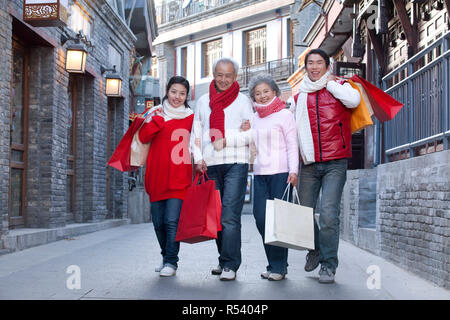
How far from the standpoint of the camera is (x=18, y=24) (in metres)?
8.86

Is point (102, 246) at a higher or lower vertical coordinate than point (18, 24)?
lower

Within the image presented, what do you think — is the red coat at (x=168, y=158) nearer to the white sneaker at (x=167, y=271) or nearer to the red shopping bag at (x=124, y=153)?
the red shopping bag at (x=124, y=153)

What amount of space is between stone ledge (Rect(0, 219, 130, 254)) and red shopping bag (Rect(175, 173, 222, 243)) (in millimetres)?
3569

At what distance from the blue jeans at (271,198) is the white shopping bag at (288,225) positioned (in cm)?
50

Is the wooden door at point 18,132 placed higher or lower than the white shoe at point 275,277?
higher

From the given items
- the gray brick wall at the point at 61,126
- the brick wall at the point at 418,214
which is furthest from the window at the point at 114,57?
the brick wall at the point at 418,214

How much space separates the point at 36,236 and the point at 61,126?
7.75 ft

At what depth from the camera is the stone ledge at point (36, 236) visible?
8059 mm

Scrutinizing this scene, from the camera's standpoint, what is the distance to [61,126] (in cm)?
1067

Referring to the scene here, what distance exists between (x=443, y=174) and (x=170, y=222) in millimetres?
2392

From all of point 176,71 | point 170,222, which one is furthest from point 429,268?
point 176,71

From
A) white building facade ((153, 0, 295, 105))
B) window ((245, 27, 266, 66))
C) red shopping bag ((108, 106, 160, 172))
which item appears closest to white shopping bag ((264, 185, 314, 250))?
red shopping bag ((108, 106, 160, 172))

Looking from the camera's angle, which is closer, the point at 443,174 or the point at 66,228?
the point at 443,174

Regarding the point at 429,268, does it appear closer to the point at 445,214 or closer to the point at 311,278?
the point at 445,214
